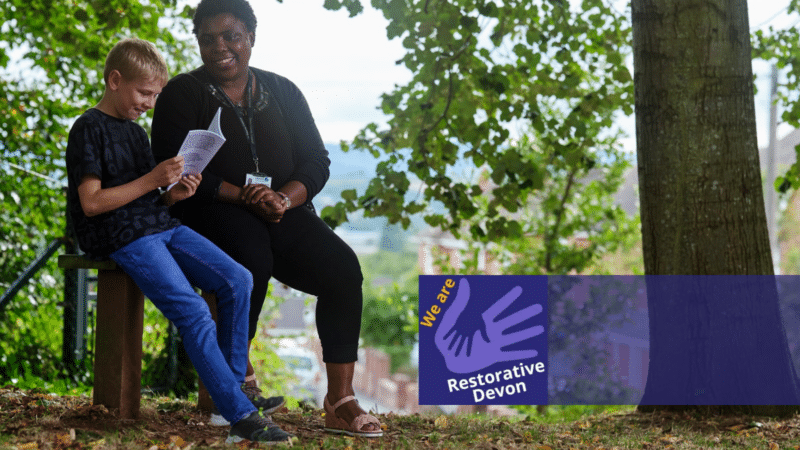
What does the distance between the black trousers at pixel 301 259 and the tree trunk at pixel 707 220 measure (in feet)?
6.93

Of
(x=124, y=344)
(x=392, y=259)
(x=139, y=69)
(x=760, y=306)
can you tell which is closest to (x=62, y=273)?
(x=124, y=344)

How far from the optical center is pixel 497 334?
5.12m

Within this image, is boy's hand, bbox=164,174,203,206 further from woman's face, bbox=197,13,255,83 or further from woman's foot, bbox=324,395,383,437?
woman's foot, bbox=324,395,383,437

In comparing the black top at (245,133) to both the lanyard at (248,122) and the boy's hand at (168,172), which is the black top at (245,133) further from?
the boy's hand at (168,172)

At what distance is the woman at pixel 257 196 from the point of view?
3379mm

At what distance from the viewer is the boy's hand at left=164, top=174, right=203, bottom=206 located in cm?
310

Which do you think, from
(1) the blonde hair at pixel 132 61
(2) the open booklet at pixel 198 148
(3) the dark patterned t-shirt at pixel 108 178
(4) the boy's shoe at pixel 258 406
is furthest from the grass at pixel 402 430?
(1) the blonde hair at pixel 132 61

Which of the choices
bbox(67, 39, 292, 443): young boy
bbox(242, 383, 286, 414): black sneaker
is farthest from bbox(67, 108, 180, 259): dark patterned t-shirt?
bbox(242, 383, 286, 414): black sneaker

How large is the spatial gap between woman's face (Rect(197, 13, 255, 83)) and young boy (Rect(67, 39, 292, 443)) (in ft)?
1.03

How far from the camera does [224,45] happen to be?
346 cm

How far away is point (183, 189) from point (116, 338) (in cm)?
78

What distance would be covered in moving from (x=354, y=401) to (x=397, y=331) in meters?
30.4

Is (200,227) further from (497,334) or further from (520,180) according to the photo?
(520,180)

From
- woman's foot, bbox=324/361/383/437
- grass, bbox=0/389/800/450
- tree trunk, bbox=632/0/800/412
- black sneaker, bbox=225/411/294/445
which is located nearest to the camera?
black sneaker, bbox=225/411/294/445
